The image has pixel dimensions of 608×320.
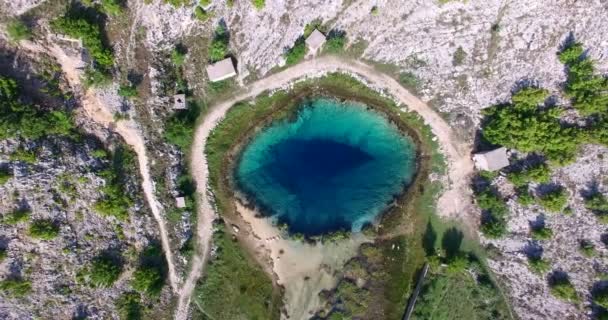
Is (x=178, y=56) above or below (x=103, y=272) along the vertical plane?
above

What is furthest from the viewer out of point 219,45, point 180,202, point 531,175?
point 180,202

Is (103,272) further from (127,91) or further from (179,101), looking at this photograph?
(179,101)

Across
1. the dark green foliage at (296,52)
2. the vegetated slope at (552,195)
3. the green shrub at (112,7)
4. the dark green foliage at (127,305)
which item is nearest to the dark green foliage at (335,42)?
the dark green foliage at (296,52)

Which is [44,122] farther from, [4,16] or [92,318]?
[92,318]

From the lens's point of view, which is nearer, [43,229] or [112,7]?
[43,229]

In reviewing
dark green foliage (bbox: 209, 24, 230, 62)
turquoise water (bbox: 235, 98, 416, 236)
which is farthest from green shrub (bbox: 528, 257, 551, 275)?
dark green foliage (bbox: 209, 24, 230, 62)

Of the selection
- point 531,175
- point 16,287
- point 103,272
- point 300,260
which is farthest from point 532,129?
point 16,287

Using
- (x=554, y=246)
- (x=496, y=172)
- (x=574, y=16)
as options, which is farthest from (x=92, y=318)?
(x=574, y=16)

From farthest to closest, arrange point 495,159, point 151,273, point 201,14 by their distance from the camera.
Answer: point 495,159
point 201,14
point 151,273
